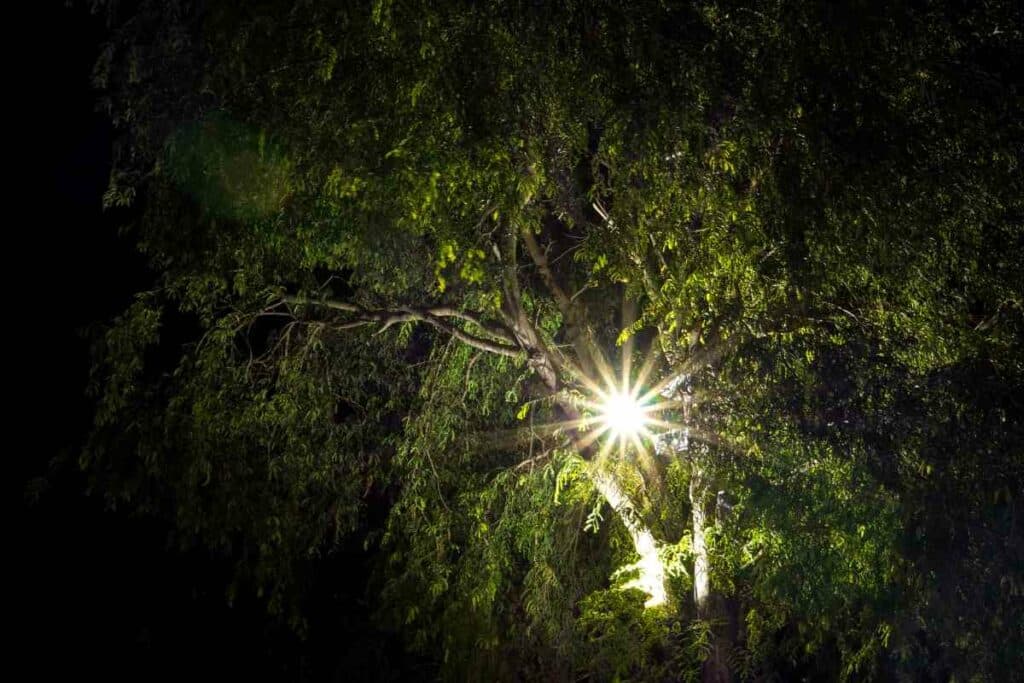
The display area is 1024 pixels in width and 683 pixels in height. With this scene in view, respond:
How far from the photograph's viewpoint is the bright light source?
6.88 m

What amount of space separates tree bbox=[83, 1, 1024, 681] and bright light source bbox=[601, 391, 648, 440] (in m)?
0.10

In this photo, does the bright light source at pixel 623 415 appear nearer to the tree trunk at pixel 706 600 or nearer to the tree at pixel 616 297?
the tree at pixel 616 297

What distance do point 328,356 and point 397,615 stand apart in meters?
2.13

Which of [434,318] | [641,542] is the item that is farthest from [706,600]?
[434,318]

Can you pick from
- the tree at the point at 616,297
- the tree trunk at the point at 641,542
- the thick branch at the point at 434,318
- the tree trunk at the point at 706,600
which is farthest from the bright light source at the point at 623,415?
the thick branch at the point at 434,318

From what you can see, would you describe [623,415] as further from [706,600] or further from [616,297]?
[616,297]

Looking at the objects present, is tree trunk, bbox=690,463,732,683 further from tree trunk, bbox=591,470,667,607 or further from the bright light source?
the bright light source

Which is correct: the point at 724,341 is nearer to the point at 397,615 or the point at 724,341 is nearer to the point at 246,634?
the point at 397,615

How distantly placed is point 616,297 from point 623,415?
1.61 metres

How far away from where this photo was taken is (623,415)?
6969mm

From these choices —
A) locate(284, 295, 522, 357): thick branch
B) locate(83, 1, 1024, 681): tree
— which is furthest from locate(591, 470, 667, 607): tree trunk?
locate(284, 295, 522, 357): thick branch

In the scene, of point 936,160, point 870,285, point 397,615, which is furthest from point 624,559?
point 936,160

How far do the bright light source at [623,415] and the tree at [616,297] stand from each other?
0.10m

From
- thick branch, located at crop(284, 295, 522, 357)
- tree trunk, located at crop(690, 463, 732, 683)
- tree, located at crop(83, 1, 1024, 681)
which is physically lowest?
tree trunk, located at crop(690, 463, 732, 683)
